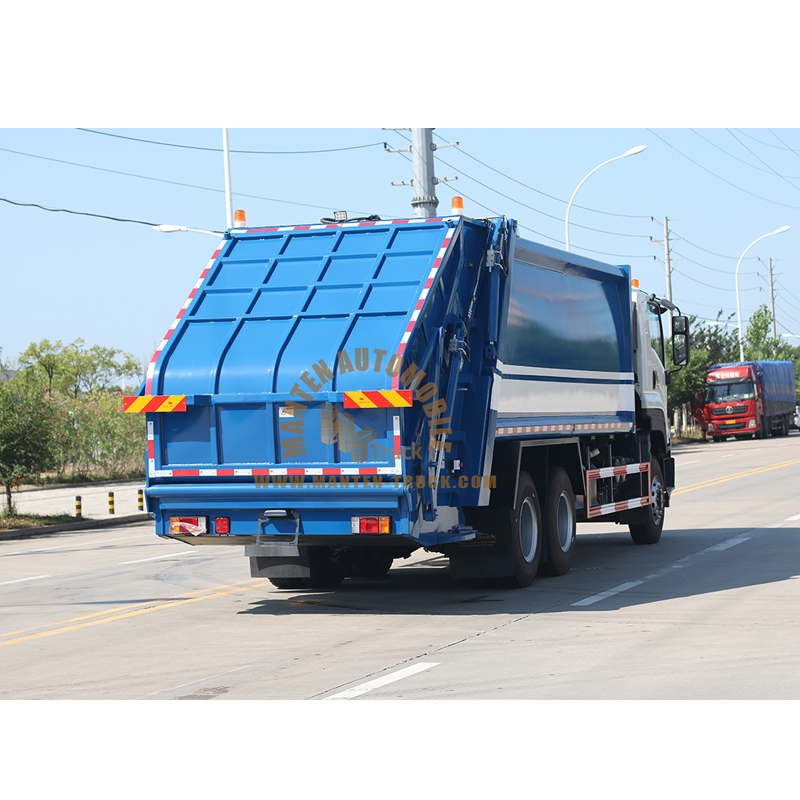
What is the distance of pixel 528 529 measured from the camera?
11.3 metres

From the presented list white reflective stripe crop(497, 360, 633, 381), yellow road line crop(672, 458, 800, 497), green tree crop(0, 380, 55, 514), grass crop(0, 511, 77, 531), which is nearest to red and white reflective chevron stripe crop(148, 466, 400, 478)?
white reflective stripe crop(497, 360, 633, 381)

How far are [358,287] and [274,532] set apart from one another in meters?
2.28

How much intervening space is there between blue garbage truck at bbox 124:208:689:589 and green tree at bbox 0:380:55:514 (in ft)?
44.5

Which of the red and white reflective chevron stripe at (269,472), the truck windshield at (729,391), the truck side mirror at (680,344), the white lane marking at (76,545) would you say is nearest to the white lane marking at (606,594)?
the red and white reflective chevron stripe at (269,472)

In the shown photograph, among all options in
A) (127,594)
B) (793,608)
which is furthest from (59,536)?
(793,608)

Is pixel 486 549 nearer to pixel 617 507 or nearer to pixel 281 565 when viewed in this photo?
pixel 281 565

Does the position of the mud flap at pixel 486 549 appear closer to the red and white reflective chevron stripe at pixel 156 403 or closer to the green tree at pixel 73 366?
the red and white reflective chevron stripe at pixel 156 403

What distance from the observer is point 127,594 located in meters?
12.3

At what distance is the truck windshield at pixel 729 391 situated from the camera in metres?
56.2

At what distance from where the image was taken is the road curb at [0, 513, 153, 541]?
2242 cm

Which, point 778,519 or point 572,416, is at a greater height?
point 572,416

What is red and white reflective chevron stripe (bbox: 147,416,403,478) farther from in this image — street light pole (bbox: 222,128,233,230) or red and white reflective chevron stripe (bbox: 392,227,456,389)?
street light pole (bbox: 222,128,233,230)

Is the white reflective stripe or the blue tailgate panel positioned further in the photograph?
the white reflective stripe
